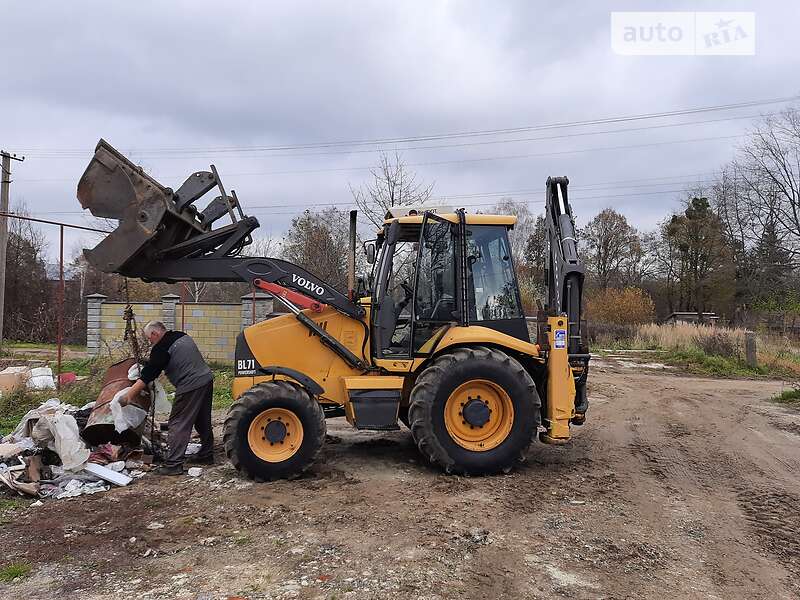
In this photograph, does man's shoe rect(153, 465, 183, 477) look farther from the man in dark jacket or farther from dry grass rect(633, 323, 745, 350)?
dry grass rect(633, 323, 745, 350)

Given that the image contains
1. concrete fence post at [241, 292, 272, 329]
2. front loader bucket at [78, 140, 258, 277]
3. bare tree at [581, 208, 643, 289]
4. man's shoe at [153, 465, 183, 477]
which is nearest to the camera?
front loader bucket at [78, 140, 258, 277]

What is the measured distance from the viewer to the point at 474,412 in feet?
20.0

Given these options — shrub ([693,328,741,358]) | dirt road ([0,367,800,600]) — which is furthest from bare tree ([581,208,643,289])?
dirt road ([0,367,800,600])

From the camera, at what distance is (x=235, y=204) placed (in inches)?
257

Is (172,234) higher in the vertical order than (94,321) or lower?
higher

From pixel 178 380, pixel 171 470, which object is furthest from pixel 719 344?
pixel 171 470

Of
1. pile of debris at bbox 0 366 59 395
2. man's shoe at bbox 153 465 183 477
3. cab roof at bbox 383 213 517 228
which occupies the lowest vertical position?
man's shoe at bbox 153 465 183 477

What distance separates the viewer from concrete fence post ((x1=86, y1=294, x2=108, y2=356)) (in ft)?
52.5

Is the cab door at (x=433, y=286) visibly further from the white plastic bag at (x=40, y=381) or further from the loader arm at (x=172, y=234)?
the white plastic bag at (x=40, y=381)

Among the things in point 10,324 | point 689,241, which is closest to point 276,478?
point 10,324

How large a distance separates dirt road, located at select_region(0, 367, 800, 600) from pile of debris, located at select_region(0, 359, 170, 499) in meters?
0.37

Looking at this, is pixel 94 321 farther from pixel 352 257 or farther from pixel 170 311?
pixel 352 257

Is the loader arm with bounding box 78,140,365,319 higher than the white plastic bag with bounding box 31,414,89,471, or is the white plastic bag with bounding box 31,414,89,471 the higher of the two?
the loader arm with bounding box 78,140,365,319

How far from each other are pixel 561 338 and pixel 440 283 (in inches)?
54.2
